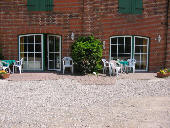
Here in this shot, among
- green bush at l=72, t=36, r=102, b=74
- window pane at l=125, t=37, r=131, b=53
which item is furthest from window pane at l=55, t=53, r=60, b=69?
window pane at l=125, t=37, r=131, b=53

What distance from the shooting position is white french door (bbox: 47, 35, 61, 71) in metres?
12.5

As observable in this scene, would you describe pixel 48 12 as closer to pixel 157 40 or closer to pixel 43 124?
pixel 157 40

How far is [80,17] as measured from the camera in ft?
39.9

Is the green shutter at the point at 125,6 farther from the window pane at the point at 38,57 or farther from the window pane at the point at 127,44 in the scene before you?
the window pane at the point at 38,57

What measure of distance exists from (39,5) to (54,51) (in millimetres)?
2584

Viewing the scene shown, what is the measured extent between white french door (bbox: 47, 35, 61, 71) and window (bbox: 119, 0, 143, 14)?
3.87m

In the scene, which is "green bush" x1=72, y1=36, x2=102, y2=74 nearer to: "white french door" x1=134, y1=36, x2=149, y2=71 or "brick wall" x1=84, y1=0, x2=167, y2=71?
"brick wall" x1=84, y1=0, x2=167, y2=71

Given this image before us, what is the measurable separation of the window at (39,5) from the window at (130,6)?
12.6ft

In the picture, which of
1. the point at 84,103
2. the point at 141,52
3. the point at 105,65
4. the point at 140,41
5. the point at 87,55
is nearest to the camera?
the point at 84,103

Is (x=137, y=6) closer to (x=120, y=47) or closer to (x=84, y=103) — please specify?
(x=120, y=47)

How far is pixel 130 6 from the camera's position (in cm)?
1248

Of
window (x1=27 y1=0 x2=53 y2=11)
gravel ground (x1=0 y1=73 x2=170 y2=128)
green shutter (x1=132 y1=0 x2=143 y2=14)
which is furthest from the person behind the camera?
green shutter (x1=132 y1=0 x2=143 y2=14)

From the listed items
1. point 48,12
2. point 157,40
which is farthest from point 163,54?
point 48,12

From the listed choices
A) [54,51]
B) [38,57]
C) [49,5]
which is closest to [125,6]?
[49,5]
